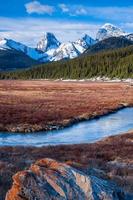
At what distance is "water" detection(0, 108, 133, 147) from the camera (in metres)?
43.2

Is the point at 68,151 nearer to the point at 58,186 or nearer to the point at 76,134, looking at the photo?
the point at 76,134

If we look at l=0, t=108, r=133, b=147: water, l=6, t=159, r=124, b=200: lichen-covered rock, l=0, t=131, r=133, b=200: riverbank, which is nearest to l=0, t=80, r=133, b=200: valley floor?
l=0, t=131, r=133, b=200: riverbank

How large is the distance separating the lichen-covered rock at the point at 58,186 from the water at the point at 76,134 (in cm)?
2928

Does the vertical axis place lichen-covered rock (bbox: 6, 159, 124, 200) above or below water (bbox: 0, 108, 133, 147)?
above

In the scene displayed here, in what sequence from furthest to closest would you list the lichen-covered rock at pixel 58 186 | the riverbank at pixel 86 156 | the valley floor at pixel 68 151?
1. the riverbank at pixel 86 156
2. the valley floor at pixel 68 151
3. the lichen-covered rock at pixel 58 186

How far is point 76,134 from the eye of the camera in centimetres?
4884

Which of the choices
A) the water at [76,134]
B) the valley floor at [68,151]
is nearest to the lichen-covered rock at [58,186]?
the valley floor at [68,151]

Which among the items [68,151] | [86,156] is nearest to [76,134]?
[68,151]

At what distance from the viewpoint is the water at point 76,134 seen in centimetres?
4325

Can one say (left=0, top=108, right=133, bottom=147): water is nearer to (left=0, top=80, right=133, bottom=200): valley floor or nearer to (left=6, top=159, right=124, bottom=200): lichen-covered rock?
(left=0, top=80, right=133, bottom=200): valley floor

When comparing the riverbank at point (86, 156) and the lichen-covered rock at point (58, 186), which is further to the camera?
the riverbank at point (86, 156)

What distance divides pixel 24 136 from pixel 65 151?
1635 centimetres

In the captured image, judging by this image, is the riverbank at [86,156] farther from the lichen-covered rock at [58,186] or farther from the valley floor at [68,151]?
the lichen-covered rock at [58,186]

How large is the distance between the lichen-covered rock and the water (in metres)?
29.3
